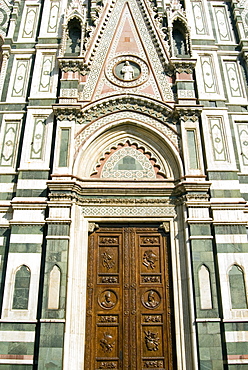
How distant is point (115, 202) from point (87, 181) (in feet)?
3.34

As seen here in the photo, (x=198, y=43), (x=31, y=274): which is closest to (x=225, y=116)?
(x=198, y=43)

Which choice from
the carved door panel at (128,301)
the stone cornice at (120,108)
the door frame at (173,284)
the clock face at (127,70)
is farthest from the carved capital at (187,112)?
the carved door panel at (128,301)

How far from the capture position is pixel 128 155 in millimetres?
12820

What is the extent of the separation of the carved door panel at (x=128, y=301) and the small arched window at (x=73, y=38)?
19.9 feet

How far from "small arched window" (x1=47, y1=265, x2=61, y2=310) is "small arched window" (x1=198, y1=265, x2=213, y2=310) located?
11.4ft

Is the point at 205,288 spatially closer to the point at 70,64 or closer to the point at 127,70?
the point at 127,70

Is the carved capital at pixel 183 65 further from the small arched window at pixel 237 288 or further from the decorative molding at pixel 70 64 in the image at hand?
the small arched window at pixel 237 288

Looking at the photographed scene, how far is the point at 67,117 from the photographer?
12.7 meters

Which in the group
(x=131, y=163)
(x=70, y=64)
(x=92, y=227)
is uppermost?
(x=70, y=64)

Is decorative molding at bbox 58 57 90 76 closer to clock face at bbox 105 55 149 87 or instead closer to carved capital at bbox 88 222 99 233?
clock face at bbox 105 55 149 87

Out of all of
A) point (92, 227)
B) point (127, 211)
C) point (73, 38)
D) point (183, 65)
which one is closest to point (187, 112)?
point (183, 65)

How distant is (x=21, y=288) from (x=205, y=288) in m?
4.53

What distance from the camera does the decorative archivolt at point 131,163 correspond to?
491 inches

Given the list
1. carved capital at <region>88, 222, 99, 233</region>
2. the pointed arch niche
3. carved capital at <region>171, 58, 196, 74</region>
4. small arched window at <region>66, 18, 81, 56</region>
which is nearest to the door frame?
carved capital at <region>88, 222, 99, 233</region>
